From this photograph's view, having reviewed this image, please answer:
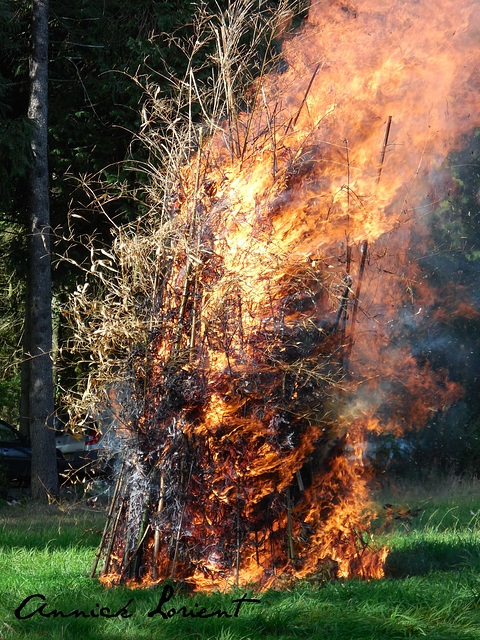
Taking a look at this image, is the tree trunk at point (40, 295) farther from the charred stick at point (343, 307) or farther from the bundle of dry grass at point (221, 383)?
the charred stick at point (343, 307)

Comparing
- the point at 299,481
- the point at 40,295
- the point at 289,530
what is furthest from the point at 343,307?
the point at 40,295

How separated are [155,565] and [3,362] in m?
15.8

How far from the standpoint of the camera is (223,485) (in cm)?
510

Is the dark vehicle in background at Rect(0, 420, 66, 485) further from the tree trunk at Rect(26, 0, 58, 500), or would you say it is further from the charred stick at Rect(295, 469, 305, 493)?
the charred stick at Rect(295, 469, 305, 493)

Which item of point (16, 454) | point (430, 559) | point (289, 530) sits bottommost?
point (16, 454)

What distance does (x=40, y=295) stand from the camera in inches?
444

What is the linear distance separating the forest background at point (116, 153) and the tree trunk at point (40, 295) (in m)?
0.32

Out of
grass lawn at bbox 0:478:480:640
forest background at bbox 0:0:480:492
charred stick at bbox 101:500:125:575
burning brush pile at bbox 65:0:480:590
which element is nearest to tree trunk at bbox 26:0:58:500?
forest background at bbox 0:0:480:492

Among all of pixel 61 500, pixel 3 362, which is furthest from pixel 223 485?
pixel 3 362

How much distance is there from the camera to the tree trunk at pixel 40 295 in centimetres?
1115

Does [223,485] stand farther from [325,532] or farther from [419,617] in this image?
[419,617]

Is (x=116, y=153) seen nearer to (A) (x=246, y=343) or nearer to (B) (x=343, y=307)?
(B) (x=343, y=307)

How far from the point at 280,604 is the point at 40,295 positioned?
8.04 metres

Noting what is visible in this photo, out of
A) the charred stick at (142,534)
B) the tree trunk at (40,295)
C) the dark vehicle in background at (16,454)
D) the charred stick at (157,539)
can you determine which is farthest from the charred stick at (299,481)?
the dark vehicle in background at (16,454)
